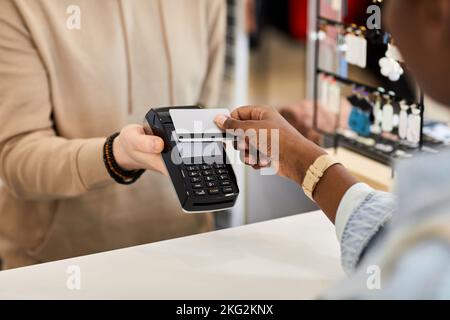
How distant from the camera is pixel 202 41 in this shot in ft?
3.87

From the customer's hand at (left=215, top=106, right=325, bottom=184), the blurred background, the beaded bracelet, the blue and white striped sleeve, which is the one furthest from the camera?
the blurred background

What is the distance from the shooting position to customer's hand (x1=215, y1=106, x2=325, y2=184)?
2.72 ft

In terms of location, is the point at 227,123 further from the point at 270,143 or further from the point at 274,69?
the point at 274,69

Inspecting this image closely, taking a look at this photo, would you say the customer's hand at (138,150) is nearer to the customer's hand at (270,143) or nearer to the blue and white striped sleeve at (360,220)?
the customer's hand at (270,143)

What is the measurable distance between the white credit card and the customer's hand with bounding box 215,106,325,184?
10mm

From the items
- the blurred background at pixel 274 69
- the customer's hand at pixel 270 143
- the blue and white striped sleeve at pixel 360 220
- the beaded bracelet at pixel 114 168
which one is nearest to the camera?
the blue and white striped sleeve at pixel 360 220

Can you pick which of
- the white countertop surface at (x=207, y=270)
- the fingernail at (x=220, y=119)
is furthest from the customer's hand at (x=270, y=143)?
the white countertop surface at (x=207, y=270)

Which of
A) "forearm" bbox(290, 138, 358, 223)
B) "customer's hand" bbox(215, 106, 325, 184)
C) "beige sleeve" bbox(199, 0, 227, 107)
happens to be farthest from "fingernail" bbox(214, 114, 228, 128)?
"beige sleeve" bbox(199, 0, 227, 107)

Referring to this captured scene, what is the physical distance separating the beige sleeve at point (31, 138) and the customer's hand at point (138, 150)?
0.15 feet

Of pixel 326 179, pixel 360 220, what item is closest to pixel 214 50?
pixel 326 179

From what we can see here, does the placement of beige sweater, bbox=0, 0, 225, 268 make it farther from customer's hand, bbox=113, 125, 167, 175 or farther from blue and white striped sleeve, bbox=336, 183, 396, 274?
blue and white striped sleeve, bbox=336, 183, 396, 274

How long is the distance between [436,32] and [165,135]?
47cm

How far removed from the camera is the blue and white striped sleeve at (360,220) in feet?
2.28
